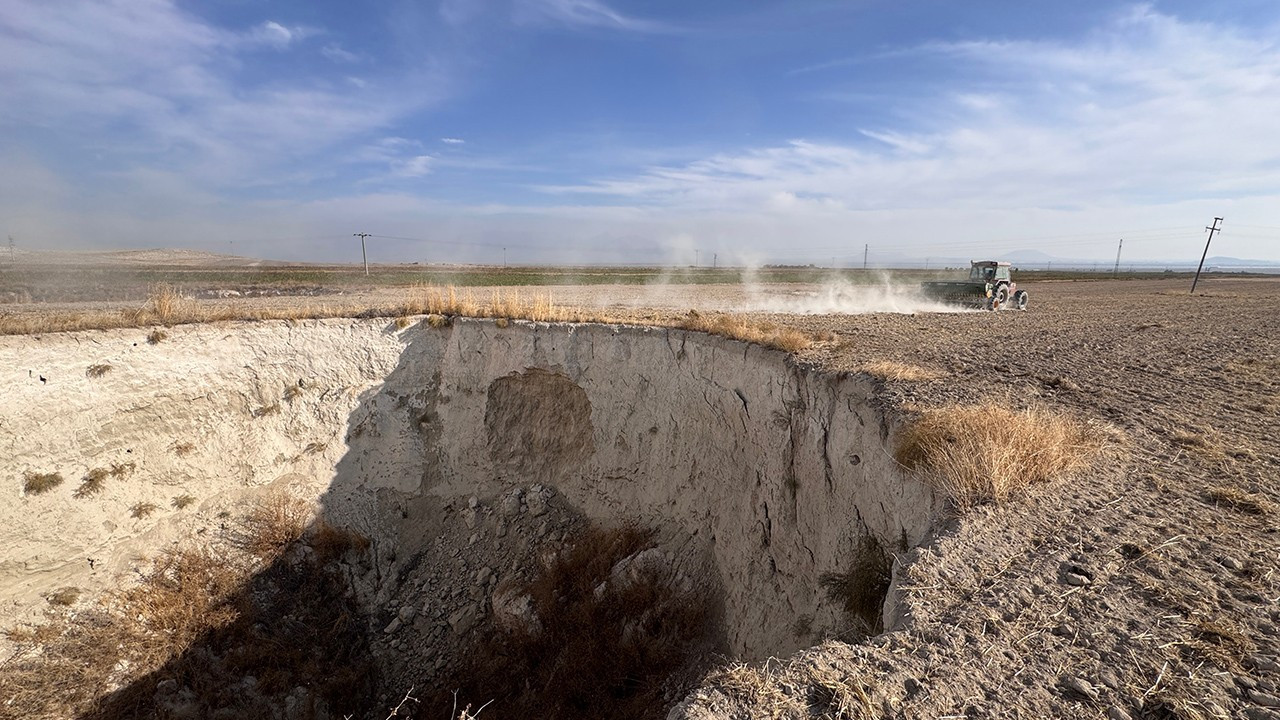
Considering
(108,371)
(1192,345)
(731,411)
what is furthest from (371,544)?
(1192,345)

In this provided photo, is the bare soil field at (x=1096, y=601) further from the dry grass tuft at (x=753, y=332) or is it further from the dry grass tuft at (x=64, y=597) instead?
the dry grass tuft at (x=64, y=597)

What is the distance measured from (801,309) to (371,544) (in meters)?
15.7

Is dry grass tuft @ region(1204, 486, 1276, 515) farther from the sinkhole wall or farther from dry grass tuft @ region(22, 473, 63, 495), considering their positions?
dry grass tuft @ region(22, 473, 63, 495)

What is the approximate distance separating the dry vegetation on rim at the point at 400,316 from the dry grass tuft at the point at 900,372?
167 centimetres

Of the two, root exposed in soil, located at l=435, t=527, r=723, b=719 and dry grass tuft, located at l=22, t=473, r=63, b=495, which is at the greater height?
dry grass tuft, located at l=22, t=473, r=63, b=495

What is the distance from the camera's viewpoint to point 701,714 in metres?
2.73

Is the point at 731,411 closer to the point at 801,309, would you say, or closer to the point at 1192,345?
the point at 1192,345

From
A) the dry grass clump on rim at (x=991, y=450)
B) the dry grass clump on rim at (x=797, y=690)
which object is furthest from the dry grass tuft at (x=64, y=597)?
the dry grass clump on rim at (x=991, y=450)

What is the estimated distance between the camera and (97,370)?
10.9 meters

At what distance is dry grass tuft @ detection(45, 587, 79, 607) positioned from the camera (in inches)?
378

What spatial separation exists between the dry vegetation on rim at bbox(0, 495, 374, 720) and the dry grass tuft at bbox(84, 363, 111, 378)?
3770 millimetres

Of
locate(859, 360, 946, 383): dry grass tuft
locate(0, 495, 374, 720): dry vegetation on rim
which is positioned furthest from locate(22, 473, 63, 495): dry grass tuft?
locate(859, 360, 946, 383): dry grass tuft

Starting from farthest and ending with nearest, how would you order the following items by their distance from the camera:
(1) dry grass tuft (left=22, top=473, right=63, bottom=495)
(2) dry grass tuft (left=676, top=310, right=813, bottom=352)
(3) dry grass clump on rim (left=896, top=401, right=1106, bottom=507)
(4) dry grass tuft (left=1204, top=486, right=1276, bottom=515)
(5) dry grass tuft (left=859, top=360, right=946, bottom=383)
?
(2) dry grass tuft (left=676, top=310, right=813, bottom=352) < (1) dry grass tuft (left=22, top=473, right=63, bottom=495) < (5) dry grass tuft (left=859, top=360, right=946, bottom=383) < (3) dry grass clump on rim (left=896, top=401, right=1106, bottom=507) < (4) dry grass tuft (left=1204, top=486, right=1276, bottom=515)

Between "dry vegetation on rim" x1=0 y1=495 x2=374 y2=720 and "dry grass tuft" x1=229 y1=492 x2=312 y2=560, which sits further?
"dry grass tuft" x1=229 y1=492 x2=312 y2=560
